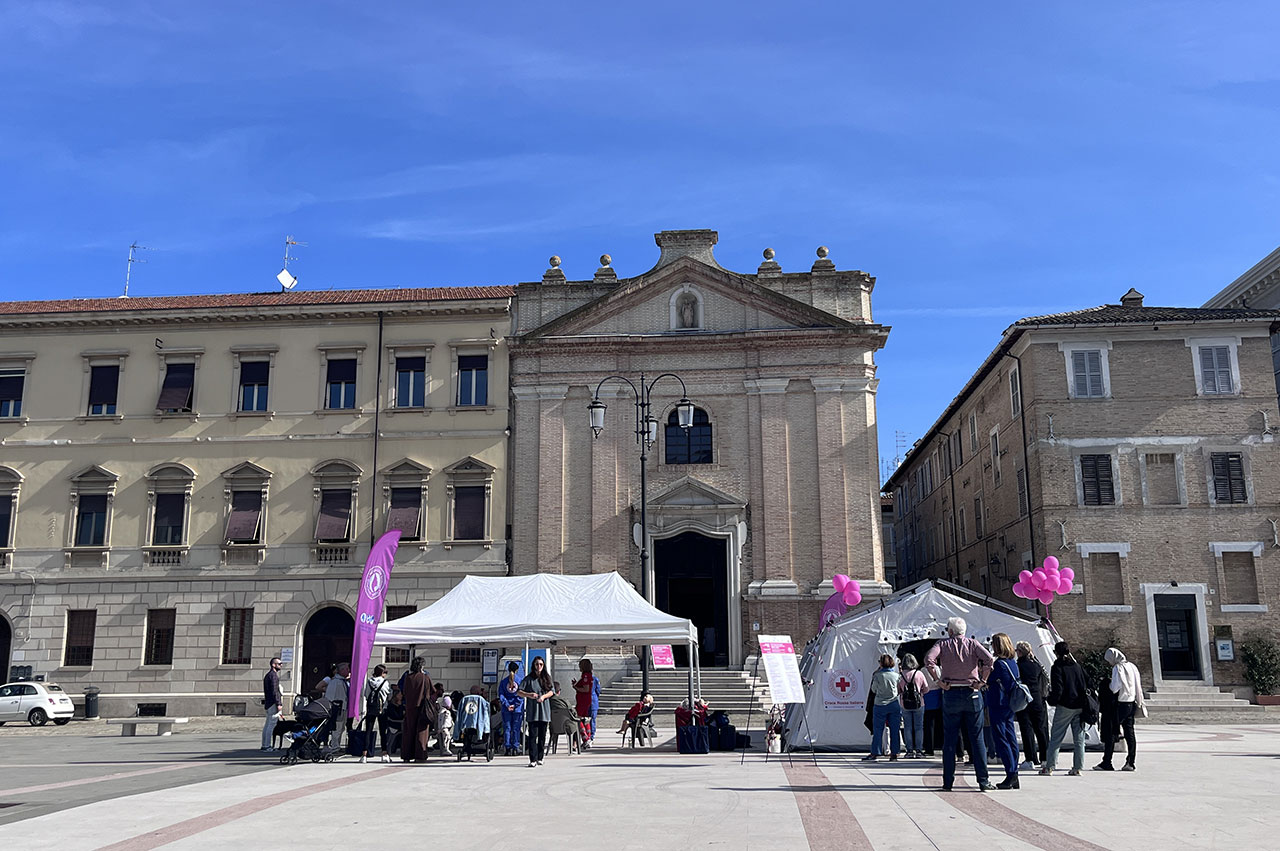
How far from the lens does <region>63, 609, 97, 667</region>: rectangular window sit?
30016mm

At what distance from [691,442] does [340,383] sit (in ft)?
34.4

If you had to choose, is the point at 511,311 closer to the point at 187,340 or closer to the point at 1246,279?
the point at 187,340

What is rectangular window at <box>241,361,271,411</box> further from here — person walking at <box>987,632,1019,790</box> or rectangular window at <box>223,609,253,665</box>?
person walking at <box>987,632,1019,790</box>

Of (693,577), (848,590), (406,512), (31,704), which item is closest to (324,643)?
(406,512)

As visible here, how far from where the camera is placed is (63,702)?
1107 inches

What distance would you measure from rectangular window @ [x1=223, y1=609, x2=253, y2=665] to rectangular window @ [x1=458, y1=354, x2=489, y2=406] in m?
8.56

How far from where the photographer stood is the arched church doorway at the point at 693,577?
1165 inches

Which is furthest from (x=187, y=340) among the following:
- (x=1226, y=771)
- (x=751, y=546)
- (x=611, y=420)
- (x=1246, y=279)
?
(x=1246, y=279)

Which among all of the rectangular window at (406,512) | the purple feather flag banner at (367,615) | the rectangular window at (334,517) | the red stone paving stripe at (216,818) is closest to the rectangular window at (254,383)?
the rectangular window at (334,517)

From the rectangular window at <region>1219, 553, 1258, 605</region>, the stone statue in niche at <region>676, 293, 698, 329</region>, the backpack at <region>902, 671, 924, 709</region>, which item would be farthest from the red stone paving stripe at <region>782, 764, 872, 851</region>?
the rectangular window at <region>1219, 553, 1258, 605</region>

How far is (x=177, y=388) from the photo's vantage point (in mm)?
31391

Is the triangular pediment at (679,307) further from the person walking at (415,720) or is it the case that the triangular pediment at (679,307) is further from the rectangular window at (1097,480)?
the person walking at (415,720)

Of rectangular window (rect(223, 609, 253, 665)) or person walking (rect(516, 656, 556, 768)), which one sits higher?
rectangular window (rect(223, 609, 253, 665))

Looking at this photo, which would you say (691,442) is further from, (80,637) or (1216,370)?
(80,637)
